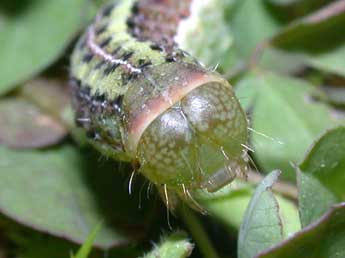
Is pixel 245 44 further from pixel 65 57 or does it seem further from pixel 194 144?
pixel 194 144

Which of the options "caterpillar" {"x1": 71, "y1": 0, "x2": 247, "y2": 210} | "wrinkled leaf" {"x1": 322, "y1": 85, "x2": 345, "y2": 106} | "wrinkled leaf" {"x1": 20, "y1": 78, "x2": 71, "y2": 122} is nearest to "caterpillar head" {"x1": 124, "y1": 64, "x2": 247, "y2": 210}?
"caterpillar" {"x1": 71, "y1": 0, "x2": 247, "y2": 210}

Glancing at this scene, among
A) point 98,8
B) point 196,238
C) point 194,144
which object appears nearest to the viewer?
point 194,144

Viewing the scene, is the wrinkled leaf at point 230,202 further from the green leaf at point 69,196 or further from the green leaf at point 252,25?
the green leaf at point 252,25

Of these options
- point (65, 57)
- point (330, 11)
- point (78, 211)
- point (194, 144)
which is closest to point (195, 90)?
point (194, 144)

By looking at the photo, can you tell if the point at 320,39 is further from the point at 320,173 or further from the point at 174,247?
the point at 174,247

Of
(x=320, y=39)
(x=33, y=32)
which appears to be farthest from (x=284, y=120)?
(x=33, y=32)

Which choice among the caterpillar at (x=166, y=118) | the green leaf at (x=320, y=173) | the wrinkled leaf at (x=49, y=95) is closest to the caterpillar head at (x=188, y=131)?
the caterpillar at (x=166, y=118)
